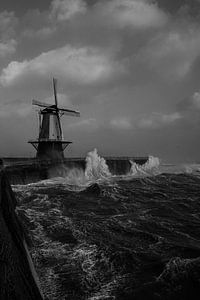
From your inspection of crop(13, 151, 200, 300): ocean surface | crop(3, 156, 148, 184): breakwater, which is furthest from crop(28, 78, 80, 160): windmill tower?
crop(13, 151, 200, 300): ocean surface

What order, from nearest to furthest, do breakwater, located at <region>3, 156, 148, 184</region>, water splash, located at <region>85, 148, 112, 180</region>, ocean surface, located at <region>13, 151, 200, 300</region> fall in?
ocean surface, located at <region>13, 151, 200, 300</region>, breakwater, located at <region>3, 156, 148, 184</region>, water splash, located at <region>85, 148, 112, 180</region>

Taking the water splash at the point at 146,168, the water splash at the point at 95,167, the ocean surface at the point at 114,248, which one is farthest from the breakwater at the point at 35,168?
the water splash at the point at 146,168

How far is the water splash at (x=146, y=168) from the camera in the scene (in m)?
60.6

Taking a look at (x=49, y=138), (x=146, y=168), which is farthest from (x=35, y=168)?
(x=146, y=168)

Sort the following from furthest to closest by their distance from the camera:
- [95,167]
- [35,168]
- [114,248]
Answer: [95,167]
[35,168]
[114,248]

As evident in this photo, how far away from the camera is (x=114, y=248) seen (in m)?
10.7

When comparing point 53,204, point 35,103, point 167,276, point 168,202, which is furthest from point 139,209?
point 35,103

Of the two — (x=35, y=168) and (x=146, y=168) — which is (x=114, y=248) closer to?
(x=35, y=168)

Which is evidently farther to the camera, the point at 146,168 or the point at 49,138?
the point at 146,168

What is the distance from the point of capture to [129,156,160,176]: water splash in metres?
60.6

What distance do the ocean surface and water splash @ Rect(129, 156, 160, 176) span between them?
130ft

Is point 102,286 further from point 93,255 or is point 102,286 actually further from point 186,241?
point 186,241

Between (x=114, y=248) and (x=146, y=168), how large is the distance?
5977cm

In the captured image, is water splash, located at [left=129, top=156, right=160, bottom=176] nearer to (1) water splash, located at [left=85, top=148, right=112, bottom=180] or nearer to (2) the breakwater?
(1) water splash, located at [left=85, top=148, right=112, bottom=180]
